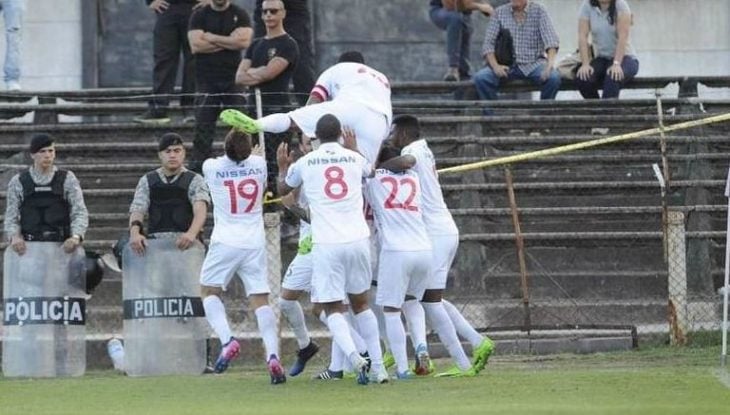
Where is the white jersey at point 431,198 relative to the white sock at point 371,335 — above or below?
above

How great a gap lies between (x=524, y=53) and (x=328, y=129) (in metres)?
7.36

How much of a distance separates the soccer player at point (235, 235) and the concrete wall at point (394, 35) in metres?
8.77

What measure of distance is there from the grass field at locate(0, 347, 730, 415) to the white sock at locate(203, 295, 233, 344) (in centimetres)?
39

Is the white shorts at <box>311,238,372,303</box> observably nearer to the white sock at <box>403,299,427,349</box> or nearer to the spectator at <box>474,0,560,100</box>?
the white sock at <box>403,299,427,349</box>

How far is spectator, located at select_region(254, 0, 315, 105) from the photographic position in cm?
2258

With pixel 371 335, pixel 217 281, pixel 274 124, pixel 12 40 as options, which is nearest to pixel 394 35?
pixel 12 40

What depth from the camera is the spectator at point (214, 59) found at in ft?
71.8

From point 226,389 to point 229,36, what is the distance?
632cm

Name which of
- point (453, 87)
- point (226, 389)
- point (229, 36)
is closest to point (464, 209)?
point (453, 87)

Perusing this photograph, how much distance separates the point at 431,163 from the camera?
702 inches

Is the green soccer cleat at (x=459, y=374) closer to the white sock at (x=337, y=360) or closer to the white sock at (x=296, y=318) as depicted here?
the white sock at (x=337, y=360)

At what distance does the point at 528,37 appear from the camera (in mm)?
23594

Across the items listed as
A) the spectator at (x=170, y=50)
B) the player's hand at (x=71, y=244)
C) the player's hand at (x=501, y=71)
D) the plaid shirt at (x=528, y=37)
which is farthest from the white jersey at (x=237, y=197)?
the plaid shirt at (x=528, y=37)

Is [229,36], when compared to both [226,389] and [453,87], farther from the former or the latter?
[226,389]
